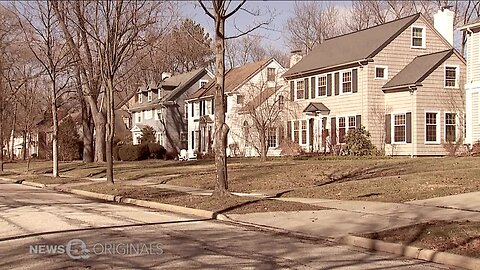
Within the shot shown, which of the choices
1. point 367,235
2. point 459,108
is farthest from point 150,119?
point 367,235

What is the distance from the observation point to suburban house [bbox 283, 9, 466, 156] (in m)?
36.8

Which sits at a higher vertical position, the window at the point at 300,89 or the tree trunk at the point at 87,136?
the window at the point at 300,89

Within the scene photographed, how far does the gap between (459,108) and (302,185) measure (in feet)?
59.2

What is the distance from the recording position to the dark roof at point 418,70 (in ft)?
120

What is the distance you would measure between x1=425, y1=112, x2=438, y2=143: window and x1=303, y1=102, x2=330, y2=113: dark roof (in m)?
6.80

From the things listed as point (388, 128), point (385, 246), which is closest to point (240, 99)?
point (388, 128)

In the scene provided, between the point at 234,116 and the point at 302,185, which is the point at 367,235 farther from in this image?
the point at 234,116

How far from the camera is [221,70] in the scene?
18031mm

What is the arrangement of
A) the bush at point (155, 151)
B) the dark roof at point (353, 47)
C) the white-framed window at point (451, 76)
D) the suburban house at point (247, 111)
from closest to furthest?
the white-framed window at point (451, 76) → the dark roof at point (353, 47) → the suburban house at point (247, 111) → the bush at point (155, 151)

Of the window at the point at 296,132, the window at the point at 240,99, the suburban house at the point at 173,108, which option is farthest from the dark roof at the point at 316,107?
the suburban house at the point at 173,108

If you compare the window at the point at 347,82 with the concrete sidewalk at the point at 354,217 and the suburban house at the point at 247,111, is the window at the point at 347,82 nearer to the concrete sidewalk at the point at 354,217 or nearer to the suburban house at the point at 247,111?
the suburban house at the point at 247,111

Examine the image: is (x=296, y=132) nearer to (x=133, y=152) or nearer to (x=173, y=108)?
(x=133, y=152)

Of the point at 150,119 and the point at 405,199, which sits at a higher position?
the point at 150,119

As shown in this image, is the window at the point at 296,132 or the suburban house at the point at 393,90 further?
the window at the point at 296,132
